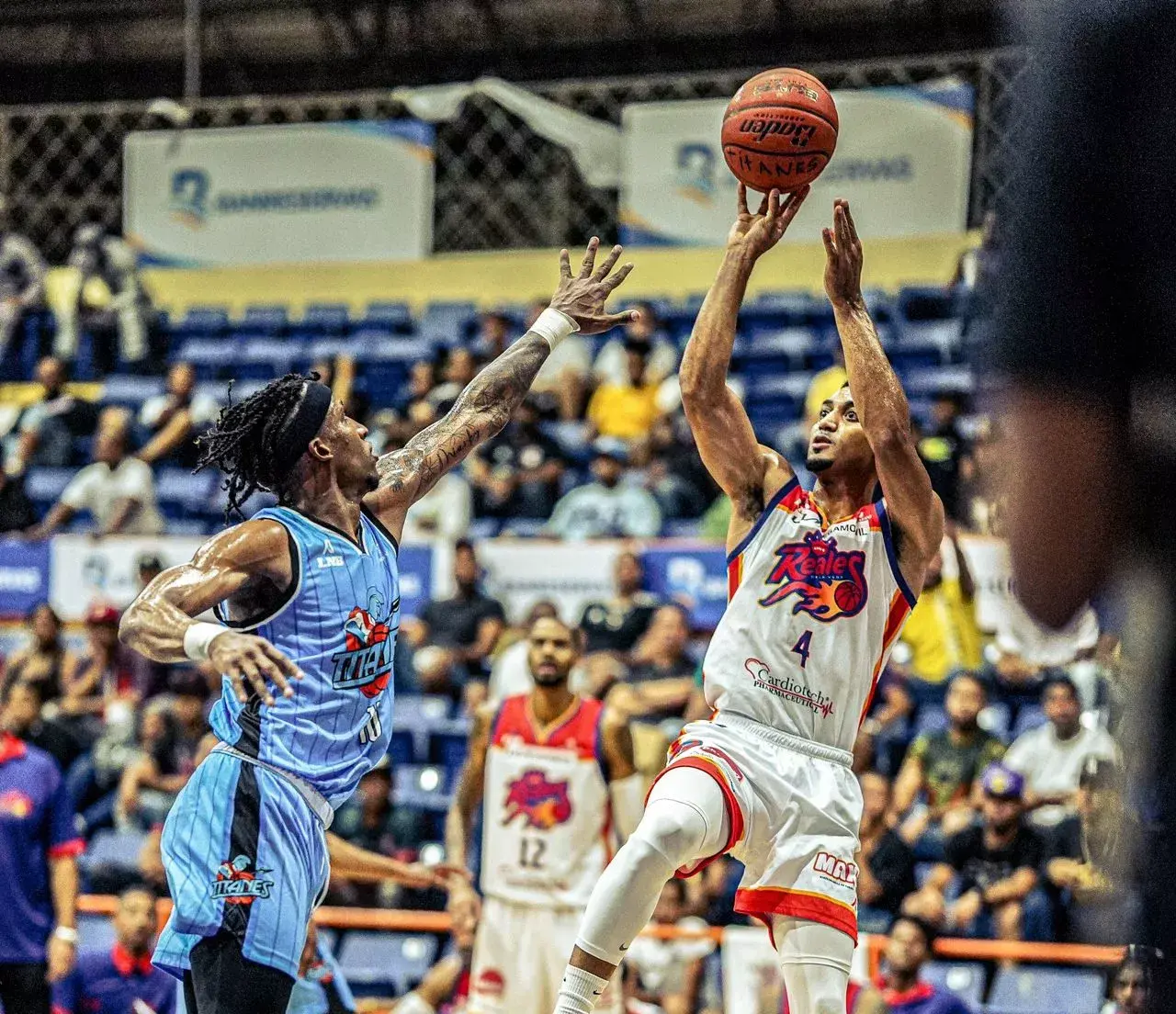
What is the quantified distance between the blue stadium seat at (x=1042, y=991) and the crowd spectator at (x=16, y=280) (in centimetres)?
1069

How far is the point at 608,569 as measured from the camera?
36.6 ft

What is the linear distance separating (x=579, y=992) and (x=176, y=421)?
383 inches

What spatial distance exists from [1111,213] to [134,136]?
15169 millimetres

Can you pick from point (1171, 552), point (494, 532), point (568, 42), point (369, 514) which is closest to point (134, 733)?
point (494, 532)

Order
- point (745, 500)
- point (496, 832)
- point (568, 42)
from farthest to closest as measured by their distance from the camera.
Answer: point (568, 42), point (496, 832), point (745, 500)

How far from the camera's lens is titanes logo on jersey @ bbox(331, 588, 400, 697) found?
4.56m

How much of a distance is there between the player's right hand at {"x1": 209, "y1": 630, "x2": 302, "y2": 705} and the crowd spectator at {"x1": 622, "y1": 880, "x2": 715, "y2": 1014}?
457cm

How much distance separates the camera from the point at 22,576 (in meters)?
12.5

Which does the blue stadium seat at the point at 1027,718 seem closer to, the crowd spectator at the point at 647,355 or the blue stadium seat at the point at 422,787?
the blue stadium seat at the point at 422,787

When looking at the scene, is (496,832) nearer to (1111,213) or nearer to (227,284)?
(1111,213)

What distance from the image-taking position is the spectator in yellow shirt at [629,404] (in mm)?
12875

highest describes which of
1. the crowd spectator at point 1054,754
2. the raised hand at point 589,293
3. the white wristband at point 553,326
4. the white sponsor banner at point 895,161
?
the white sponsor banner at point 895,161

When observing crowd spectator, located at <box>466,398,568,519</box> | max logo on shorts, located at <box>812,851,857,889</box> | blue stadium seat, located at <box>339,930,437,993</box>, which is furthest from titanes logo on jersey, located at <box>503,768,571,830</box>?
crowd spectator, located at <box>466,398,568,519</box>

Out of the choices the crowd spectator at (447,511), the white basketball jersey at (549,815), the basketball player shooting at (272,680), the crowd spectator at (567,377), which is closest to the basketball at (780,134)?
the basketball player shooting at (272,680)
